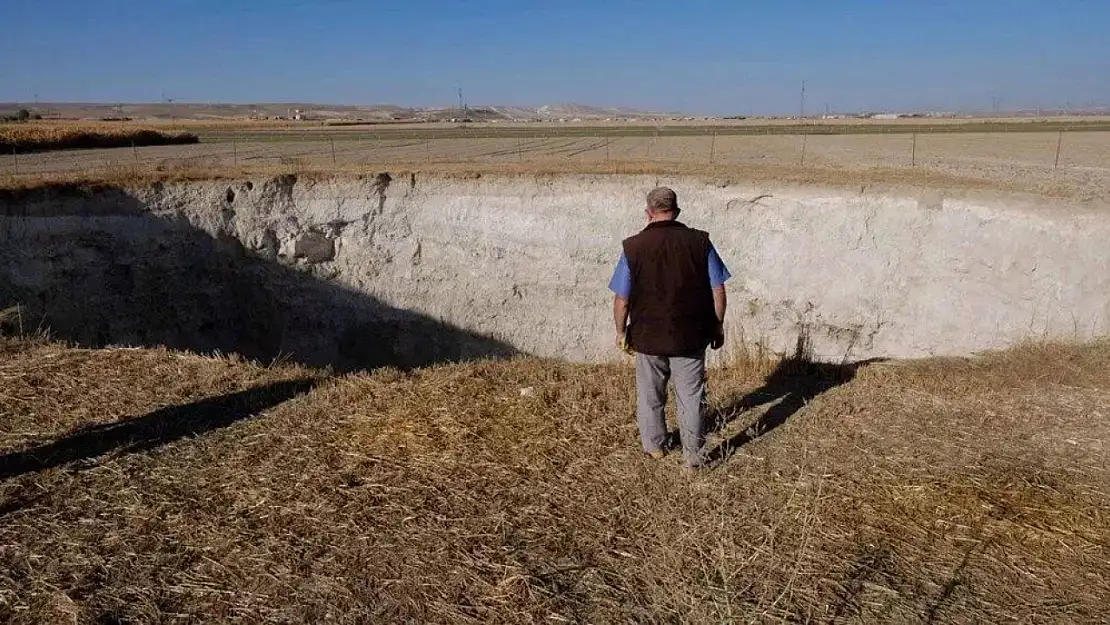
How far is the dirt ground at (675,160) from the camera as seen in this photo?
13945 mm

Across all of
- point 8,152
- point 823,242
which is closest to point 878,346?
point 823,242

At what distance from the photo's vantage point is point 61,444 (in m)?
5.44

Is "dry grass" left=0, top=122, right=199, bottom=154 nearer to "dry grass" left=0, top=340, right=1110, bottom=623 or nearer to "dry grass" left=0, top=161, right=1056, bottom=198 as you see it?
"dry grass" left=0, top=161, right=1056, bottom=198

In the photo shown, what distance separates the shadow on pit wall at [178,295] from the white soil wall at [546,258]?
0.03 metres

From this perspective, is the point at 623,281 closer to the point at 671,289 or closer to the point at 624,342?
the point at 671,289

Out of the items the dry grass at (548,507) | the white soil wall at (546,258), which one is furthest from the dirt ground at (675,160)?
the dry grass at (548,507)

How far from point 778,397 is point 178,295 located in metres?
10.8

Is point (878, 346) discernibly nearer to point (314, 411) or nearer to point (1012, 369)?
point (1012, 369)

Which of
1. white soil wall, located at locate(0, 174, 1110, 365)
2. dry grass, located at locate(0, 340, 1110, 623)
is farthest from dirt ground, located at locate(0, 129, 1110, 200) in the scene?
dry grass, located at locate(0, 340, 1110, 623)

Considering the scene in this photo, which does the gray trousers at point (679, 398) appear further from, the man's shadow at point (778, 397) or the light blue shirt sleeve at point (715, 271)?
the light blue shirt sleeve at point (715, 271)

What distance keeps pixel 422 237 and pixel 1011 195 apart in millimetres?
9822

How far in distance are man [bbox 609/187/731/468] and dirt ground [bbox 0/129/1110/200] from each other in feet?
31.7

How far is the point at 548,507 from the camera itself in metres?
4.54

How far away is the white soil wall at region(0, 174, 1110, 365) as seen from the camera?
38.6 feet
